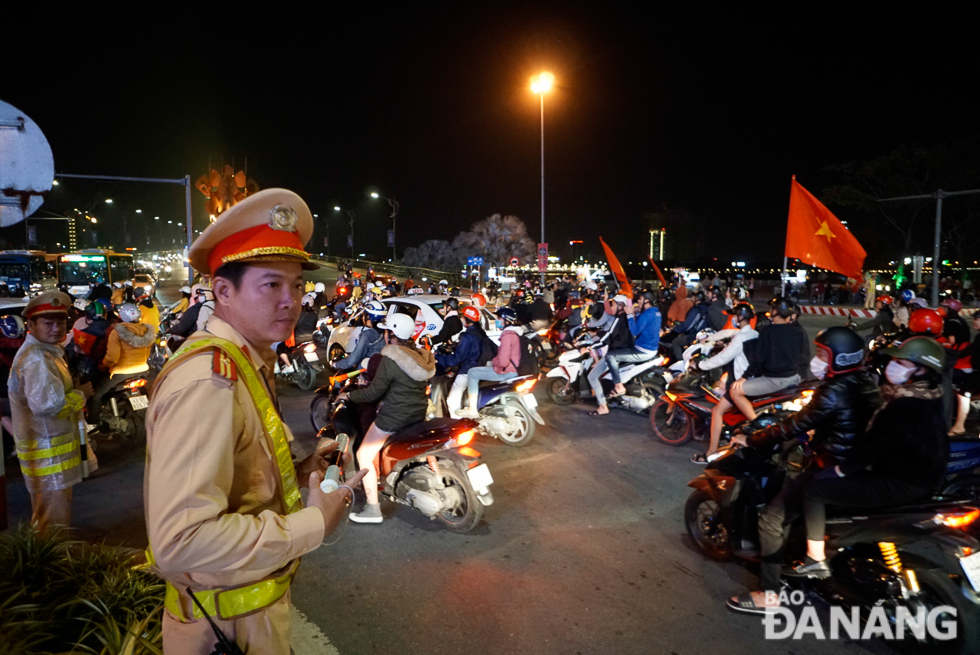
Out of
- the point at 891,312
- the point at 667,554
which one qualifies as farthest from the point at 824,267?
the point at 667,554

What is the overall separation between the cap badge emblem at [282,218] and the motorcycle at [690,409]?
20.3 ft

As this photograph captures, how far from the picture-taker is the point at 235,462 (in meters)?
1.56

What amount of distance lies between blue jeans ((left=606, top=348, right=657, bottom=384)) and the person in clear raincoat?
710cm

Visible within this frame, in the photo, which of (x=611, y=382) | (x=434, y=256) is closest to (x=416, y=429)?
(x=611, y=382)

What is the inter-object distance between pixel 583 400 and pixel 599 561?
→ 233 inches

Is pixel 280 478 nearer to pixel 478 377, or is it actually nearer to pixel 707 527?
pixel 707 527

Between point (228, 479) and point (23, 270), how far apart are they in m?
32.1

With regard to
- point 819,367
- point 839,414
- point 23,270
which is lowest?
point 839,414

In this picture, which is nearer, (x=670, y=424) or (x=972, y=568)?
(x=972, y=568)

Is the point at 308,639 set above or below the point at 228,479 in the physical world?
below

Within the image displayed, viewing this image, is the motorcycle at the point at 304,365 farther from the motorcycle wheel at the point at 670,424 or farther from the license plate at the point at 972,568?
the license plate at the point at 972,568

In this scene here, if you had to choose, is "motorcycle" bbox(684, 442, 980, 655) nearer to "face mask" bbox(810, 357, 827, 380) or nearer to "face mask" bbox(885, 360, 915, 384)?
"face mask" bbox(810, 357, 827, 380)

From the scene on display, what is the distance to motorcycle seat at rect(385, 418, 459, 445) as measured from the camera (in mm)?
5277

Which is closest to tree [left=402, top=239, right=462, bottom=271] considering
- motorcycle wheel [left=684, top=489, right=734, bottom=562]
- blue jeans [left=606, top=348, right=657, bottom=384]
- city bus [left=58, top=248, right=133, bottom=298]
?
city bus [left=58, top=248, right=133, bottom=298]
